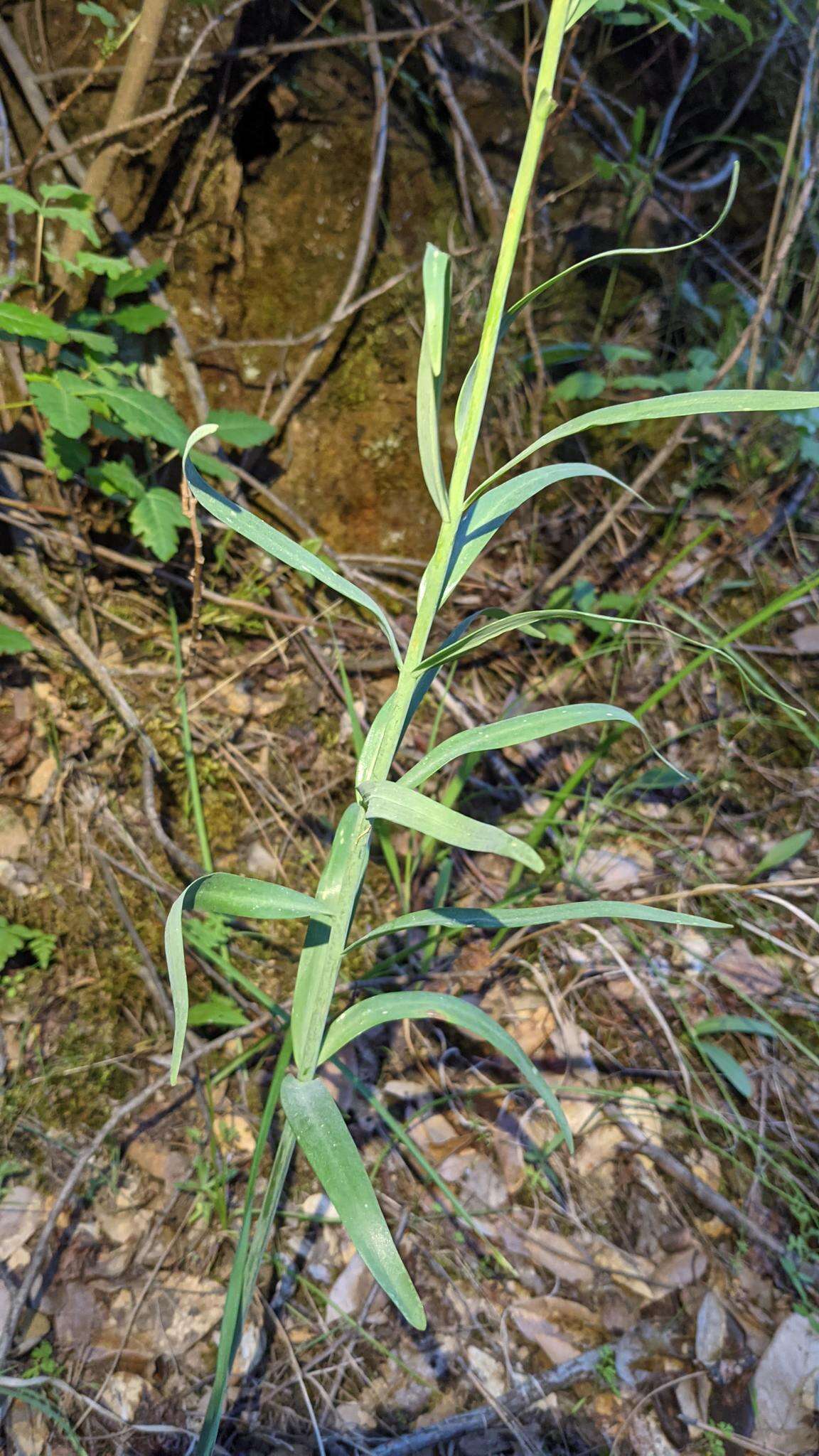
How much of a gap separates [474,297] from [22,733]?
1.36m

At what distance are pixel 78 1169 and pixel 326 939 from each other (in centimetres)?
50

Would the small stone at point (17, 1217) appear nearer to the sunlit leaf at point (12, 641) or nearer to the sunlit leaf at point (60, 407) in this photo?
the sunlit leaf at point (12, 641)

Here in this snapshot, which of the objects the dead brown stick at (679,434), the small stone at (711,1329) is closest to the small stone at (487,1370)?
the small stone at (711,1329)

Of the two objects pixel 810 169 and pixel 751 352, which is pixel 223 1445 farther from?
pixel 810 169

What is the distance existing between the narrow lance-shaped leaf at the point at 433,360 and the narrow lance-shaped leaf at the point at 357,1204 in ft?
1.92

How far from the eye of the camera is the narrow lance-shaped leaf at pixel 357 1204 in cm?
71

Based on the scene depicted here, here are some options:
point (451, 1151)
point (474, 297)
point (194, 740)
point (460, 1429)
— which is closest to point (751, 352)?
point (474, 297)

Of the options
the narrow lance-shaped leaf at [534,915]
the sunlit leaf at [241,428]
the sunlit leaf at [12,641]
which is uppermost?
the sunlit leaf at [241,428]

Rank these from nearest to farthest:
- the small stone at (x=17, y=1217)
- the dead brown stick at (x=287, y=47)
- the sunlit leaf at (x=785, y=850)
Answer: the small stone at (x=17, y=1217) < the dead brown stick at (x=287, y=47) < the sunlit leaf at (x=785, y=850)

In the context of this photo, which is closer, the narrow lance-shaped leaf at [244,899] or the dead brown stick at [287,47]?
the narrow lance-shaped leaf at [244,899]

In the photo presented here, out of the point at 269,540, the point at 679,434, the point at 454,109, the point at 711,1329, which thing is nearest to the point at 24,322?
the point at 269,540

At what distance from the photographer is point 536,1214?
125 centimetres

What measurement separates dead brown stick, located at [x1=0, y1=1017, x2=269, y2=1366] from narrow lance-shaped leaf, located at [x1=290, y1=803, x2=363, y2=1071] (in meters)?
0.34

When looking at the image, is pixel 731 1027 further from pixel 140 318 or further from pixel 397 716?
pixel 140 318
